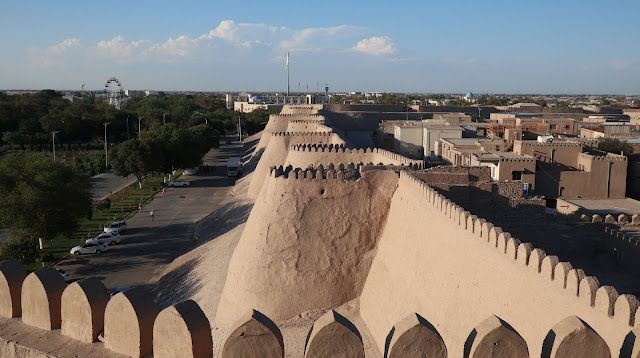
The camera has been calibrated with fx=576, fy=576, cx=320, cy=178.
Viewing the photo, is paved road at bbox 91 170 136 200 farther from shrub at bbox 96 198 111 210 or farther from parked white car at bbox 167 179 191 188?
shrub at bbox 96 198 111 210

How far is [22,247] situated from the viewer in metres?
15.4

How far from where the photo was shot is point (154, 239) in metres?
19.9

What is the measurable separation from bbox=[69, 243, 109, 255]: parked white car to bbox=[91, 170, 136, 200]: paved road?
1063 cm

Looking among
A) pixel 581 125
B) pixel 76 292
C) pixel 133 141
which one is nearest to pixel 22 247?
pixel 76 292

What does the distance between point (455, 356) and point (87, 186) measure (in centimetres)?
1647

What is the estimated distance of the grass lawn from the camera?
1822 cm

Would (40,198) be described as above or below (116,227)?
above

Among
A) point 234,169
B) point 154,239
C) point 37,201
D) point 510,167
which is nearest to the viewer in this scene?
point 37,201

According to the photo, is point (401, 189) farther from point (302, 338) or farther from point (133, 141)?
point (133, 141)

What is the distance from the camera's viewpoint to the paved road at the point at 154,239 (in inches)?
638

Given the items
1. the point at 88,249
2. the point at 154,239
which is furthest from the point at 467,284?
the point at 154,239

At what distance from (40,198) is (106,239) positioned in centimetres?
252

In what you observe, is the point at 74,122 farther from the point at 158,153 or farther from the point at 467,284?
the point at 467,284

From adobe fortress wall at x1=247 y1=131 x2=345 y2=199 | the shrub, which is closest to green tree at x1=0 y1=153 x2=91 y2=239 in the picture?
the shrub
